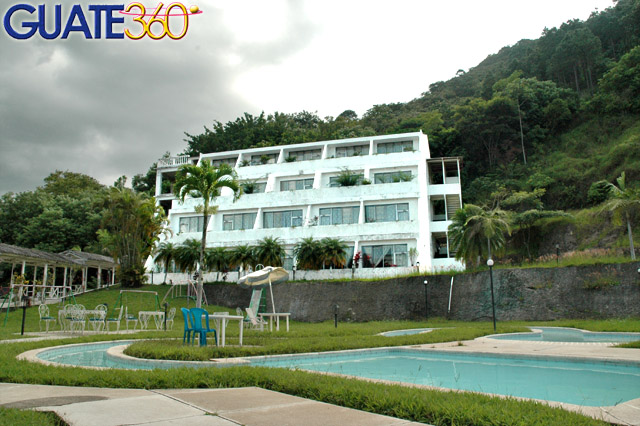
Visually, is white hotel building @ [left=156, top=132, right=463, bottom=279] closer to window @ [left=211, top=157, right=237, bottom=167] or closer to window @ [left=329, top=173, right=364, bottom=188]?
window @ [left=329, top=173, right=364, bottom=188]

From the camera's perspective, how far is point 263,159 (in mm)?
42219

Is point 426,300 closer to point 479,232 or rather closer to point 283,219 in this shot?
point 479,232

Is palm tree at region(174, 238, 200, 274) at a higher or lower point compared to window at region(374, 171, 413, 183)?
lower

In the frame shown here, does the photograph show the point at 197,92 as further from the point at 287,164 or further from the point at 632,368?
the point at 287,164

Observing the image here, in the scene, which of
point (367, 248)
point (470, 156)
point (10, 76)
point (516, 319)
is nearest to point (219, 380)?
point (10, 76)

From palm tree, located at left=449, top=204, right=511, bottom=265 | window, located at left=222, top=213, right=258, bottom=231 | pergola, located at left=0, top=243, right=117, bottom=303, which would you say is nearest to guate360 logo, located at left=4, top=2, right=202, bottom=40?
pergola, located at left=0, top=243, right=117, bottom=303

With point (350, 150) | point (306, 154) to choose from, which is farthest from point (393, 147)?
point (306, 154)

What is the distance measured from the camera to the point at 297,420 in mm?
4012

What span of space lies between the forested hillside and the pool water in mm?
34190

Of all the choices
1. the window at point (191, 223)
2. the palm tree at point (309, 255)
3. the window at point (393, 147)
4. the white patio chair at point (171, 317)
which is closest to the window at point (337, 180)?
the window at point (393, 147)

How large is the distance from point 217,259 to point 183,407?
29978 mm

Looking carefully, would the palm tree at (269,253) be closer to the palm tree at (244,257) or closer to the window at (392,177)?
the palm tree at (244,257)

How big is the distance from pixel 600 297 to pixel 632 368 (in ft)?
47.4

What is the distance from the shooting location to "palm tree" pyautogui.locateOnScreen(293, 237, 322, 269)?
31925 mm
